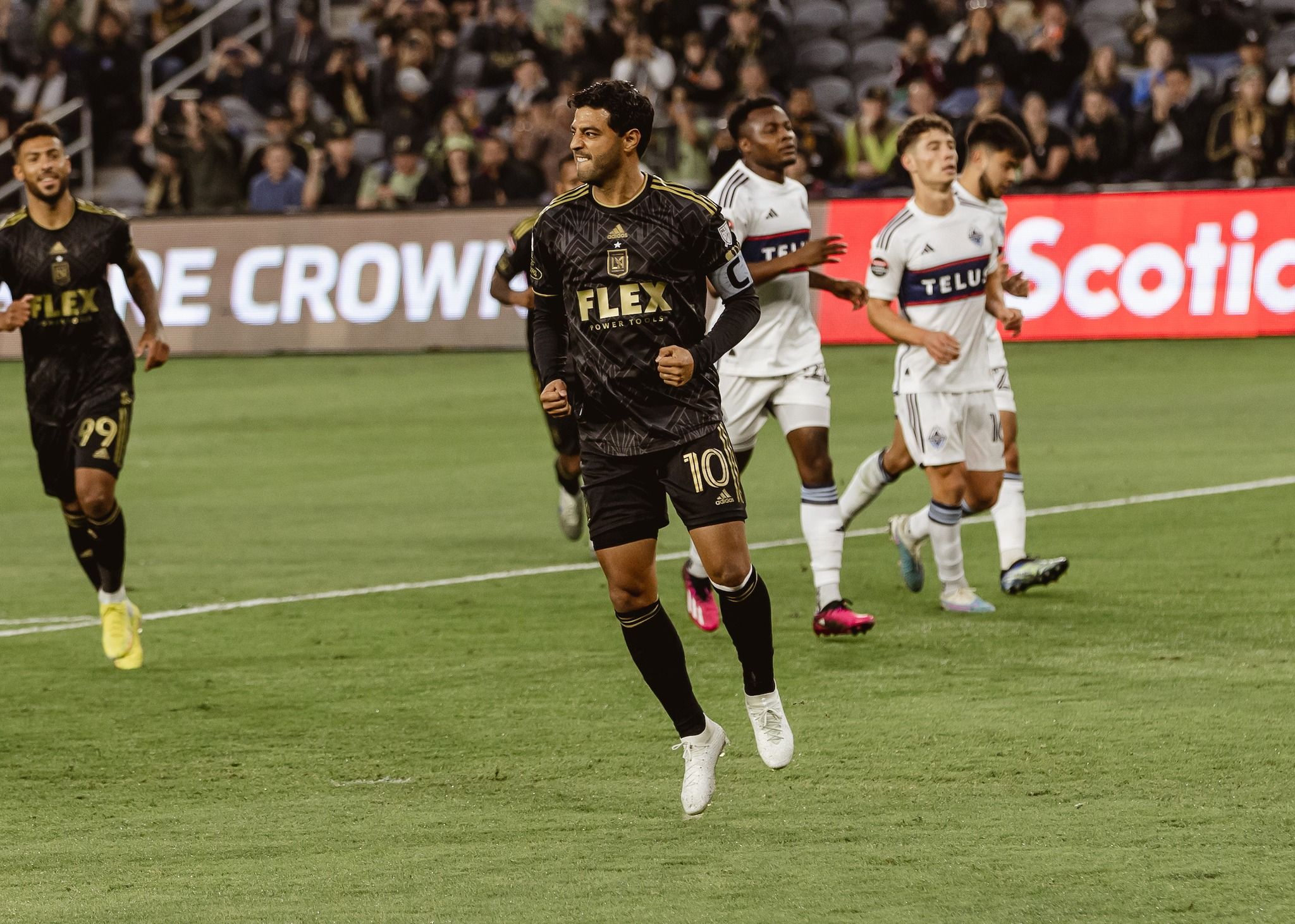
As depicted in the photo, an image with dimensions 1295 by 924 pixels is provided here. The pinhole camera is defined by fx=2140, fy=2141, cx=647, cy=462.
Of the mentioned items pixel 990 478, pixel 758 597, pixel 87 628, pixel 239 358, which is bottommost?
pixel 239 358

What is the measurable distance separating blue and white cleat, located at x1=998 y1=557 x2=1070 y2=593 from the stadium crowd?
36.5ft

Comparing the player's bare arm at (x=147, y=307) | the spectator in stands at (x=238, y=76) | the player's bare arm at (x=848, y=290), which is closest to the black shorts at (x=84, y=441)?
the player's bare arm at (x=147, y=307)

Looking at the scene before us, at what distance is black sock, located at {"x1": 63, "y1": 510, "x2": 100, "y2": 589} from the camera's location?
30.6 ft

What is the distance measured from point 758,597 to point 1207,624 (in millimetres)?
3257

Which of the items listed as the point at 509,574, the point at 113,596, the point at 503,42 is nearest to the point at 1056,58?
the point at 503,42

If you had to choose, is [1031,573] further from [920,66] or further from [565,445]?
[920,66]

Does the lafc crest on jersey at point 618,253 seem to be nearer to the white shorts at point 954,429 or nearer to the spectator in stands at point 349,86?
the white shorts at point 954,429

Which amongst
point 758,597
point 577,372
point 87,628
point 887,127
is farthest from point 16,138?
point 887,127

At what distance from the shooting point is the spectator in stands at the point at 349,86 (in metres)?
26.5

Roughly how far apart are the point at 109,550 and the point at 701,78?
15.9 m

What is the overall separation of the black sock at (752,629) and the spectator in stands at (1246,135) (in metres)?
15.3

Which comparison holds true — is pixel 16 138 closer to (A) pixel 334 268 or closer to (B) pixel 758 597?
(B) pixel 758 597

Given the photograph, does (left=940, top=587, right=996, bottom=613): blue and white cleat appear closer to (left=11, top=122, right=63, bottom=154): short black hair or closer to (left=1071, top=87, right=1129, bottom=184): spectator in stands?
(left=11, top=122, right=63, bottom=154): short black hair

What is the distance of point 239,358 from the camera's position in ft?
73.2
